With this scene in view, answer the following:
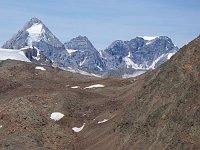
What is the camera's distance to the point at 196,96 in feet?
156

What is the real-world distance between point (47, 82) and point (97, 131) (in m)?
57.5

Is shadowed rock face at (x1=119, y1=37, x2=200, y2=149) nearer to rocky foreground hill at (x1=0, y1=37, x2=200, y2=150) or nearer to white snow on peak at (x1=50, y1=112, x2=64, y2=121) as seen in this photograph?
rocky foreground hill at (x1=0, y1=37, x2=200, y2=150)

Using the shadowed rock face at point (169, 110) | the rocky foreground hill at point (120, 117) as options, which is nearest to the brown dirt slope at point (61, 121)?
the rocky foreground hill at point (120, 117)

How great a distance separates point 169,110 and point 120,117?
1160cm

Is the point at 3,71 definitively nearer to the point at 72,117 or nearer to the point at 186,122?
the point at 72,117

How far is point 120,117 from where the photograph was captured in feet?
199

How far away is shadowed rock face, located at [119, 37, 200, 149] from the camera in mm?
44719

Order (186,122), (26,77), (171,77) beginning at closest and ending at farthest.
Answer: (186,122) → (171,77) → (26,77)

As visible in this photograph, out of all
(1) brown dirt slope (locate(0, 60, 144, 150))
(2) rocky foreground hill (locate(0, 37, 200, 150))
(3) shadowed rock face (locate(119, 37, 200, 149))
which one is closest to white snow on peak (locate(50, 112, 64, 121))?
(2) rocky foreground hill (locate(0, 37, 200, 150))

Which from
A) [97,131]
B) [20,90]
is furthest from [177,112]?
[20,90]

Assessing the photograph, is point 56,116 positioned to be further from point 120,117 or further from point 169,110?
point 169,110

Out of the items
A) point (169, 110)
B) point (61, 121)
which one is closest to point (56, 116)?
point (61, 121)

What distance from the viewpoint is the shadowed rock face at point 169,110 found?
147 feet

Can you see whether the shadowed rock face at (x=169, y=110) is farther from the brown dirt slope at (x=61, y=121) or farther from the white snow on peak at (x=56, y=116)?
the white snow on peak at (x=56, y=116)
